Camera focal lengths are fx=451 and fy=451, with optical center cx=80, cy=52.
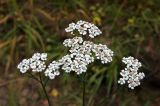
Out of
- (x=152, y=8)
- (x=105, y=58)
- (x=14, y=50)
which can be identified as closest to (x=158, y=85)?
(x=152, y=8)

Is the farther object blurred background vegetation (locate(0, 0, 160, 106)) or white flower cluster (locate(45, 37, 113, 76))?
blurred background vegetation (locate(0, 0, 160, 106))

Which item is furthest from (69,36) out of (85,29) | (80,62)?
(80,62)

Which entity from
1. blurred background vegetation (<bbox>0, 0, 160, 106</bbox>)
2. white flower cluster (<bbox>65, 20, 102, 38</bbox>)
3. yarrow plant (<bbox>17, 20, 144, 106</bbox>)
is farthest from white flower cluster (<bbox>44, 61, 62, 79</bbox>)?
blurred background vegetation (<bbox>0, 0, 160, 106</bbox>)

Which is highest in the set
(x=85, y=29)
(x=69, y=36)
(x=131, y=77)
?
(x=69, y=36)

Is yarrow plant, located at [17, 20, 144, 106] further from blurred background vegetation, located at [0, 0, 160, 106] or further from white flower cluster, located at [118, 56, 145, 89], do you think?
blurred background vegetation, located at [0, 0, 160, 106]

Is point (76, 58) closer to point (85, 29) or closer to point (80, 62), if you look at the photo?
point (80, 62)

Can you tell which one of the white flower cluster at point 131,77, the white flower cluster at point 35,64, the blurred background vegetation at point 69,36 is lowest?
the white flower cluster at point 131,77

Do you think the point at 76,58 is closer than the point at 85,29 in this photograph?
Yes

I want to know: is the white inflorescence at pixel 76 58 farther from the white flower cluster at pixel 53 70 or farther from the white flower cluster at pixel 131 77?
the white flower cluster at pixel 131 77

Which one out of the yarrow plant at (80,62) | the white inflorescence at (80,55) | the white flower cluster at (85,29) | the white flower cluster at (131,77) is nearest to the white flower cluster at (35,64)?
the yarrow plant at (80,62)
